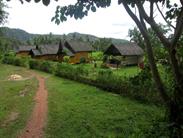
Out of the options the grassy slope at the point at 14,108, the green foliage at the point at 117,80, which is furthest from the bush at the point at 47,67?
the grassy slope at the point at 14,108

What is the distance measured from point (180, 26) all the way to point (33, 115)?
1308 cm

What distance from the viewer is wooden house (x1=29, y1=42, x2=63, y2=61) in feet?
215

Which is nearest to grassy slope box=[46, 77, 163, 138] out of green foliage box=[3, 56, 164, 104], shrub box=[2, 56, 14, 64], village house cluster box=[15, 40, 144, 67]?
green foliage box=[3, 56, 164, 104]

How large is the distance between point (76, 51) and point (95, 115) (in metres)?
49.0

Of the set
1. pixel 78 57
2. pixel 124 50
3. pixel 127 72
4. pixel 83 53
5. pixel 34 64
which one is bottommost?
pixel 127 72

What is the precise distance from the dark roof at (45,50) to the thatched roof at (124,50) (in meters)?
15.3

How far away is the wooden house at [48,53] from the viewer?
215 ft

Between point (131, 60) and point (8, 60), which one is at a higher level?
point (131, 60)

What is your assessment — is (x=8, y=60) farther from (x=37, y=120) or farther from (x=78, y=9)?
(x=78, y=9)

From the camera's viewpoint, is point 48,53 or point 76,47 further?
point 76,47

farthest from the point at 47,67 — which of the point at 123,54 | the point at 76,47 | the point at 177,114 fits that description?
the point at 177,114

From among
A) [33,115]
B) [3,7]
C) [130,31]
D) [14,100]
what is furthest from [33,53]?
[33,115]

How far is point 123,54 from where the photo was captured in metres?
54.2

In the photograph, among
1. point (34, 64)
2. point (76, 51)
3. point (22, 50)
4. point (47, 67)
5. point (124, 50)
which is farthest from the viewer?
point (22, 50)
